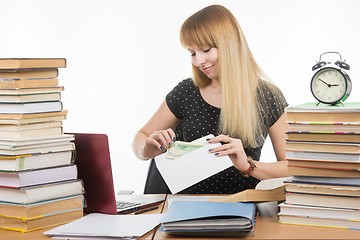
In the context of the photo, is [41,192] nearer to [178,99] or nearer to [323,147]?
[323,147]

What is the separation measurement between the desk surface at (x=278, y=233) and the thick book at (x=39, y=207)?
0.18 ft

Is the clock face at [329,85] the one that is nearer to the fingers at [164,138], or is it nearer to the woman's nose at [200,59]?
the fingers at [164,138]

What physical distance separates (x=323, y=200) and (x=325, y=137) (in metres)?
0.19

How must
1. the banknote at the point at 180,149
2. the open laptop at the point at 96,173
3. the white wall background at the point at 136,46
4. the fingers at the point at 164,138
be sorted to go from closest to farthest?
the open laptop at the point at 96,173 → the banknote at the point at 180,149 → the fingers at the point at 164,138 → the white wall background at the point at 136,46

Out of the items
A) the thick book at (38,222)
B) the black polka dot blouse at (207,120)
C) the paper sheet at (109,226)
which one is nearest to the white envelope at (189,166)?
the paper sheet at (109,226)

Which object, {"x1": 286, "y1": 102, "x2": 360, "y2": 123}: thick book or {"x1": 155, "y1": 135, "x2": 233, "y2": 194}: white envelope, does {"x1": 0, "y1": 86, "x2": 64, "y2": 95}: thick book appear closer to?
{"x1": 155, "y1": 135, "x2": 233, "y2": 194}: white envelope

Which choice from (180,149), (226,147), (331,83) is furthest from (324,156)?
(180,149)

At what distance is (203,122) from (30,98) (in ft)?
3.60

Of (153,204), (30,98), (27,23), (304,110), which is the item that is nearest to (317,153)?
(304,110)

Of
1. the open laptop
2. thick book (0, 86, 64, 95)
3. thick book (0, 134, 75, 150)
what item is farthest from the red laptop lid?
thick book (0, 86, 64, 95)

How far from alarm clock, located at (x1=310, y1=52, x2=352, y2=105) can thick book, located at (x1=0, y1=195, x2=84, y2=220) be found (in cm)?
85

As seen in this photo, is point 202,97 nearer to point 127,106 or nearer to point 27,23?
point 127,106

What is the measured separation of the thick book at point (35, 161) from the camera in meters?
1.46

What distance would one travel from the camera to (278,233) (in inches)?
54.2
